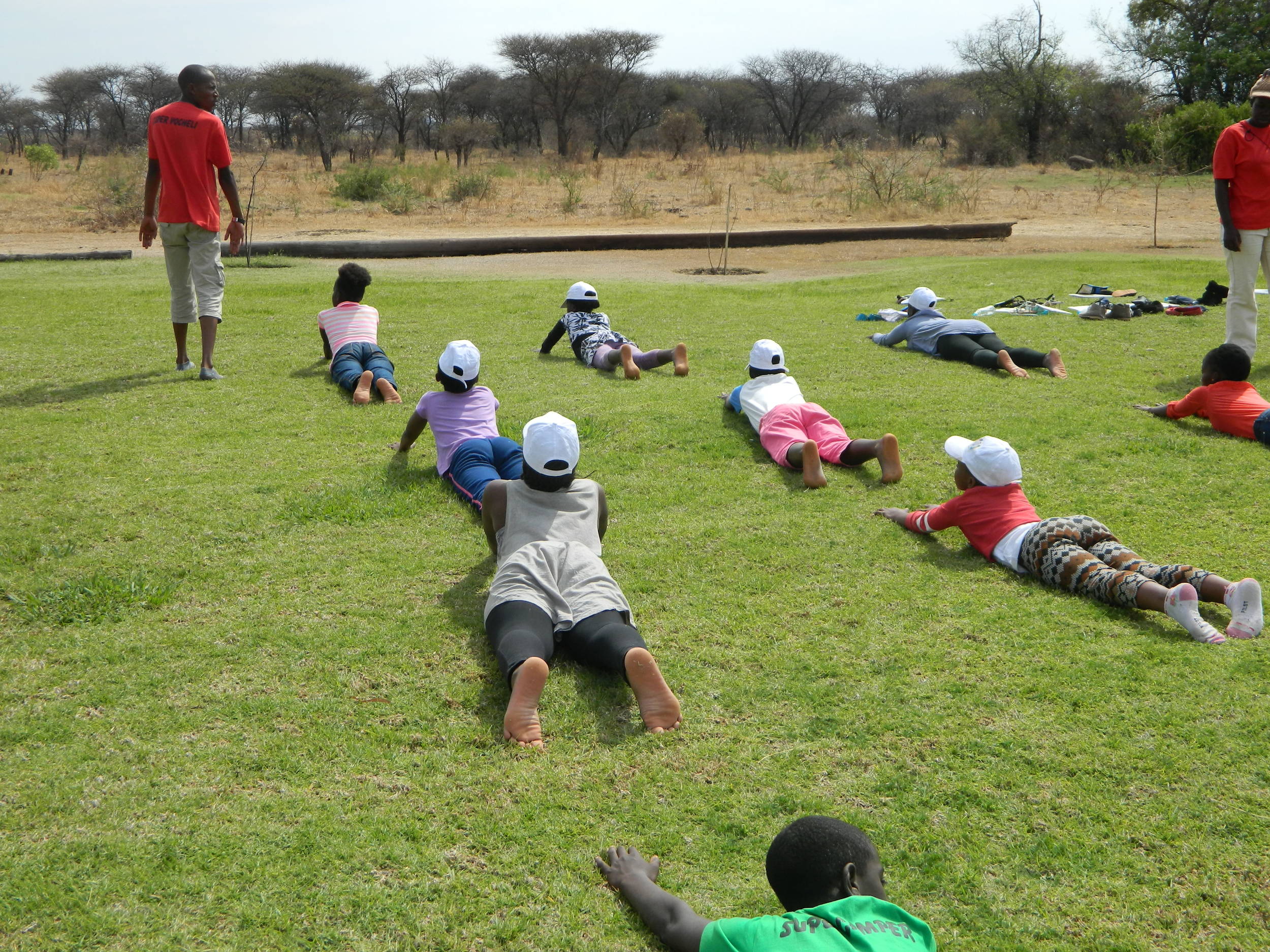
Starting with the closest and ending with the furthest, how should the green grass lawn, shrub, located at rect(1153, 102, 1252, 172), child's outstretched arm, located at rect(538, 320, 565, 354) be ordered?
1. the green grass lawn
2. child's outstretched arm, located at rect(538, 320, 565, 354)
3. shrub, located at rect(1153, 102, 1252, 172)

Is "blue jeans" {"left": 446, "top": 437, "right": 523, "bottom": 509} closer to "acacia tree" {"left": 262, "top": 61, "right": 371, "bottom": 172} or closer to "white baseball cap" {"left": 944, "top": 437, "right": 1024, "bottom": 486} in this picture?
"white baseball cap" {"left": 944, "top": 437, "right": 1024, "bottom": 486}

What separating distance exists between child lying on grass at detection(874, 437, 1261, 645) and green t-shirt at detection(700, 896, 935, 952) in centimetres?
221

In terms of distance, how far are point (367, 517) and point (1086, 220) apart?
19.6m

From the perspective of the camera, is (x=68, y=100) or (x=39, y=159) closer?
(x=39, y=159)

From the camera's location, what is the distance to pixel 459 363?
554cm

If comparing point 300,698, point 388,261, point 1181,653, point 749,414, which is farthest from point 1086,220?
point 300,698

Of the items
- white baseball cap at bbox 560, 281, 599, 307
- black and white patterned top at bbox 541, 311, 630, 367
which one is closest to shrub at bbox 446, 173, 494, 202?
white baseball cap at bbox 560, 281, 599, 307

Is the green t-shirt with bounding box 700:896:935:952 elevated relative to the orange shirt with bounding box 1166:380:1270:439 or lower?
lower

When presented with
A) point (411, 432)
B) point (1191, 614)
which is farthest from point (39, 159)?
point (1191, 614)

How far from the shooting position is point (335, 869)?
2555 millimetres

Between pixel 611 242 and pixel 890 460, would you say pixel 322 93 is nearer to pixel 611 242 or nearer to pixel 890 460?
pixel 611 242

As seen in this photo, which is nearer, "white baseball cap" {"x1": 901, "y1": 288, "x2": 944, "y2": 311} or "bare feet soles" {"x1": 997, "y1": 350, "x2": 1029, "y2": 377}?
"bare feet soles" {"x1": 997, "y1": 350, "x2": 1029, "y2": 377}

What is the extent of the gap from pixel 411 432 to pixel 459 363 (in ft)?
1.65

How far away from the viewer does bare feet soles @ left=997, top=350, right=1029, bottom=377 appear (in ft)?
25.4
